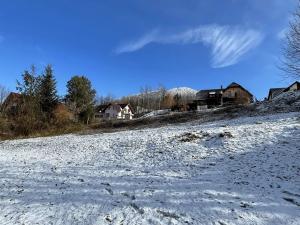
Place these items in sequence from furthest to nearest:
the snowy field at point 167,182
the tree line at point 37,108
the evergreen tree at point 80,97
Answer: the evergreen tree at point 80,97 → the tree line at point 37,108 → the snowy field at point 167,182

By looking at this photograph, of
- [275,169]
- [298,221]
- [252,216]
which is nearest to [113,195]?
[252,216]

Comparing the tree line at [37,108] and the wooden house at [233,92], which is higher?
the wooden house at [233,92]

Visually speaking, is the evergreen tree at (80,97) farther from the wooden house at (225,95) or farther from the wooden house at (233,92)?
the wooden house at (233,92)

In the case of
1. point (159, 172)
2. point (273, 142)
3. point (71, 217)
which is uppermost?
point (273, 142)

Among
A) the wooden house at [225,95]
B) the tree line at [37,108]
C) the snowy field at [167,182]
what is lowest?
the snowy field at [167,182]

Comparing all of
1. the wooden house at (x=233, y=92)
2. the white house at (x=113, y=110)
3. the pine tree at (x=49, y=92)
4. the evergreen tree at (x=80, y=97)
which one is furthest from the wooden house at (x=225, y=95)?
the pine tree at (x=49, y=92)

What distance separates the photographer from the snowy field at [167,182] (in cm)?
752

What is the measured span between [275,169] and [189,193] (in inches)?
149

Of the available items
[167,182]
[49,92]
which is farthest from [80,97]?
[167,182]

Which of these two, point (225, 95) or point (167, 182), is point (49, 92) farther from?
point (225, 95)

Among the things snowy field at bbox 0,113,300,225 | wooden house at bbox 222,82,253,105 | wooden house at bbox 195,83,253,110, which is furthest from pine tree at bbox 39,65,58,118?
wooden house at bbox 222,82,253,105

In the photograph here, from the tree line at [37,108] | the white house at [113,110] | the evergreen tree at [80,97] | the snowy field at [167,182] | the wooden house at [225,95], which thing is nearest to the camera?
the snowy field at [167,182]

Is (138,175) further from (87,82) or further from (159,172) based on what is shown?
(87,82)

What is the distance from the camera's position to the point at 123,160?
44.4 feet
